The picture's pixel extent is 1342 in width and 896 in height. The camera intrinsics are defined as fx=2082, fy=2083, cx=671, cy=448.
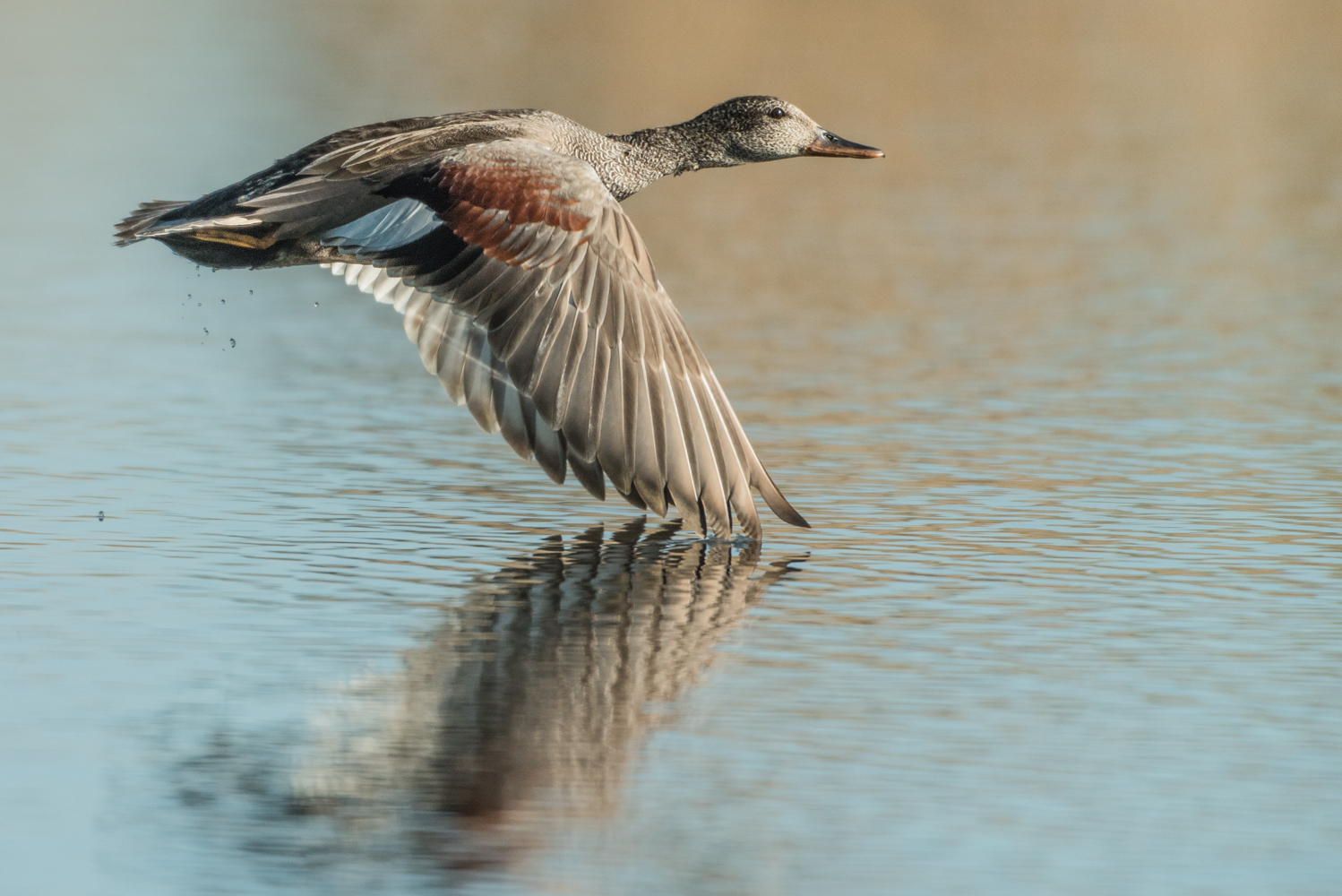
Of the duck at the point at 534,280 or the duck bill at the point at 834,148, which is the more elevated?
the duck bill at the point at 834,148

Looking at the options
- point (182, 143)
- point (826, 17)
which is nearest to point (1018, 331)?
point (182, 143)

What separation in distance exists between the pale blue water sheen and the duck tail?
101 cm

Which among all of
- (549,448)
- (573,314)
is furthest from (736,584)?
(549,448)

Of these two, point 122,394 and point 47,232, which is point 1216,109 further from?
point 122,394

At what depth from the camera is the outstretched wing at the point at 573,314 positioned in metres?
7.77

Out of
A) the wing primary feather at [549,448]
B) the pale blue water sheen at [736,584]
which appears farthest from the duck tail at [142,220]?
the wing primary feather at [549,448]

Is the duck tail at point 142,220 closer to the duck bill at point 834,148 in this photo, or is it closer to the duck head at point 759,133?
the duck head at point 759,133

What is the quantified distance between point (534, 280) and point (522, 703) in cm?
235

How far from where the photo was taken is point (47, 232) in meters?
16.3

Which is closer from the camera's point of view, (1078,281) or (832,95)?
(1078,281)

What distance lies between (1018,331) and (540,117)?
14.2 ft

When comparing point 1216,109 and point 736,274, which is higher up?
point 1216,109

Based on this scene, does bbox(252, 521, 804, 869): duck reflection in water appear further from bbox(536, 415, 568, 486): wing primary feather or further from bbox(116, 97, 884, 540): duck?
bbox(536, 415, 568, 486): wing primary feather

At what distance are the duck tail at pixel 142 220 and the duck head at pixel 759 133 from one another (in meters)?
2.62
